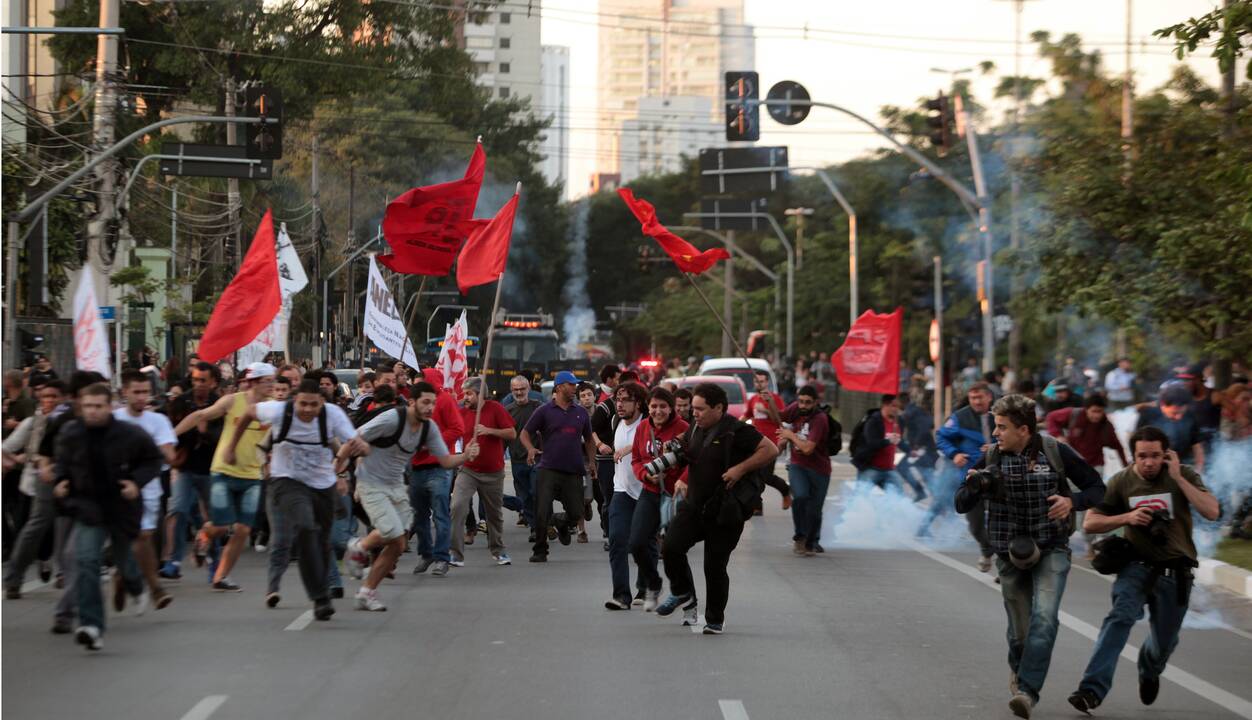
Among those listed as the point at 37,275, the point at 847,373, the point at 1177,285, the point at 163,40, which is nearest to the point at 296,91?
the point at 163,40

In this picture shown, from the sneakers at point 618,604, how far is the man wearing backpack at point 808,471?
15.3 feet

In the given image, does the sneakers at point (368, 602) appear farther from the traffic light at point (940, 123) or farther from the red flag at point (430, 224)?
the traffic light at point (940, 123)

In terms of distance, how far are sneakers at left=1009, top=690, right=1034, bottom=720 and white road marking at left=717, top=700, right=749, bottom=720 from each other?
122 centimetres

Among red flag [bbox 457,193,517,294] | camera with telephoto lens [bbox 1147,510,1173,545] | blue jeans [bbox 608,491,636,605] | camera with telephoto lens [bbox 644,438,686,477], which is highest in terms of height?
red flag [bbox 457,193,517,294]

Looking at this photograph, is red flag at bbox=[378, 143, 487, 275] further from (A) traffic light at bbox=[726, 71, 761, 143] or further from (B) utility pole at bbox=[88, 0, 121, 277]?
(B) utility pole at bbox=[88, 0, 121, 277]

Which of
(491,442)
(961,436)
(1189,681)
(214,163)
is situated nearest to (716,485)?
(1189,681)

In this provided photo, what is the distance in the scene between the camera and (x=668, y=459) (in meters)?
11.4

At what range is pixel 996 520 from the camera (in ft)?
28.3

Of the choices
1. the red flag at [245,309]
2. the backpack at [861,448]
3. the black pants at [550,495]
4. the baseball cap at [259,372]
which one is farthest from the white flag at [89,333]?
the backpack at [861,448]

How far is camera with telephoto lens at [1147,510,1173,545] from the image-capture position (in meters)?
8.53

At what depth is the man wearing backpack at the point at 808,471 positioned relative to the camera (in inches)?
667

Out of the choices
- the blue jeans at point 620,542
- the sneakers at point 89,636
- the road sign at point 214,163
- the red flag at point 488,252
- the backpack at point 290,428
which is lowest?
the sneakers at point 89,636

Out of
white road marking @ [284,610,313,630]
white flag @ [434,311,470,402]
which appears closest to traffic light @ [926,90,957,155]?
white flag @ [434,311,470,402]

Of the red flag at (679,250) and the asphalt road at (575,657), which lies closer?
the asphalt road at (575,657)
